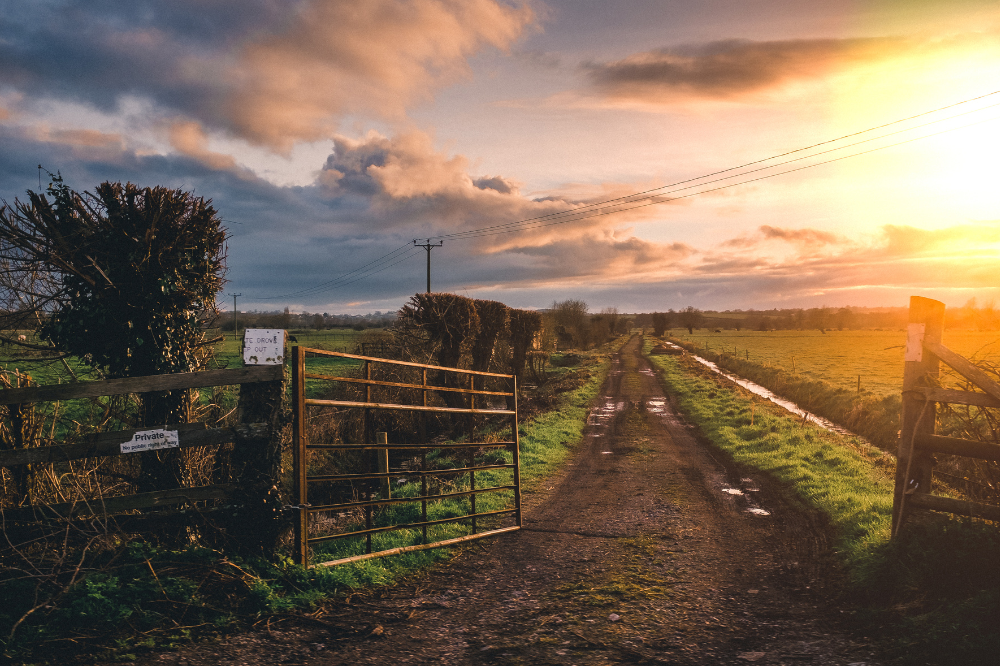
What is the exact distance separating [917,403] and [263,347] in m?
7.26

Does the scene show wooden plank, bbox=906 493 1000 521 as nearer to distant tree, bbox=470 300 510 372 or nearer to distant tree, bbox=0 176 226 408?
distant tree, bbox=0 176 226 408

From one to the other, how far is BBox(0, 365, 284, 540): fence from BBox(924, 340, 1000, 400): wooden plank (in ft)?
23.1

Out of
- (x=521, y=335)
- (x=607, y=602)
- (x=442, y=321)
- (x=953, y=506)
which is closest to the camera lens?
(x=607, y=602)

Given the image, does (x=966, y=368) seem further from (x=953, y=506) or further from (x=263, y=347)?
(x=263, y=347)

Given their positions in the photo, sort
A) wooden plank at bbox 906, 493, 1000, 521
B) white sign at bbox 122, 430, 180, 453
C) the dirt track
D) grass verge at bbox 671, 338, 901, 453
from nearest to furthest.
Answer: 1. the dirt track
2. white sign at bbox 122, 430, 180, 453
3. wooden plank at bbox 906, 493, 1000, 521
4. grass verge at bbox 671, 338, 901, 453

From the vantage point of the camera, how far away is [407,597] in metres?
5.41

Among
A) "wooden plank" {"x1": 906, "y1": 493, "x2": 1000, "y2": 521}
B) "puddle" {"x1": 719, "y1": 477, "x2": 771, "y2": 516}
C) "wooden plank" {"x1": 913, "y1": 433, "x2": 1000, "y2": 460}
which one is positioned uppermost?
"wooden plank" {"x1": 913, "y1": 433, "x2": 1000, "y2": 460}

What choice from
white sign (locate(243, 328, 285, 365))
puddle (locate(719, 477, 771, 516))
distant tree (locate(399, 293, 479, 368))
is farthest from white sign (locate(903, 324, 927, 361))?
distant tree (locate(399, 293, 479, 368))

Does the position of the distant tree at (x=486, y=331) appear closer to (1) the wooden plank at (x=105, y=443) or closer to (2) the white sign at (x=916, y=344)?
(2) the white sign at (x=916, y=344)

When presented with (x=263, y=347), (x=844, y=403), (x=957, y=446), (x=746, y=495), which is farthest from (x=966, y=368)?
(x=844, y=403)

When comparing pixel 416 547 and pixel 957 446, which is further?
pixel 416 547

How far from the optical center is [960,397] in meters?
5.53

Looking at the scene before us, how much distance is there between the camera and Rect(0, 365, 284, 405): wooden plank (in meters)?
4.52

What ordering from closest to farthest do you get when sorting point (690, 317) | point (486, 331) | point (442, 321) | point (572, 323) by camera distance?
1. point (442, 321)
2. point (486, 331)
3. point (572, 323)
4. point (690, 317)
